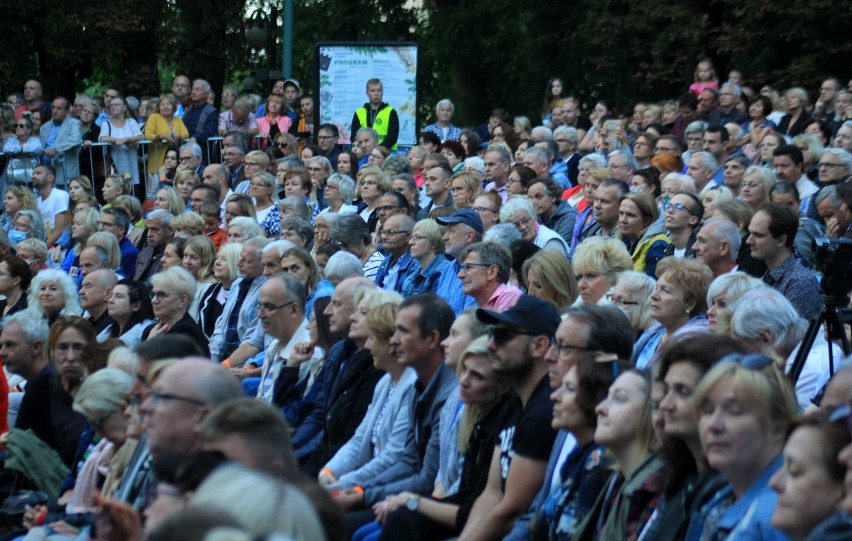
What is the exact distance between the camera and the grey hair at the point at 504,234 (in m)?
9.51

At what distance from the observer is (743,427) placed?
167 inches

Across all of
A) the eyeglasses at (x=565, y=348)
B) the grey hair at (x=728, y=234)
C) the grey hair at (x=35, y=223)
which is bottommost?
the grey hair at (x=35, y=223)

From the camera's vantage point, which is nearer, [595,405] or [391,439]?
[595,405]

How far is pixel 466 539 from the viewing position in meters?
5.61

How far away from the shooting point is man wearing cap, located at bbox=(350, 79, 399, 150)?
1686 cm

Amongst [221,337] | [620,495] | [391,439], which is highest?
[620,495]

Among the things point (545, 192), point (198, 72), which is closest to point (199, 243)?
point (545, 192)

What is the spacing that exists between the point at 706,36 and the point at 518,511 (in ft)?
54.4

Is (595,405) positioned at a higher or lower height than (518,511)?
higher

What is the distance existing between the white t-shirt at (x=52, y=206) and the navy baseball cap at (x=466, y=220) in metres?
6.86

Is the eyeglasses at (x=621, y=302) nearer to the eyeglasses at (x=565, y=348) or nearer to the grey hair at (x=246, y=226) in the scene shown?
the eyeglasses at (x=565, y=348)

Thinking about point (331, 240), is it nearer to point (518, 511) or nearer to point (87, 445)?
point (87, 445)

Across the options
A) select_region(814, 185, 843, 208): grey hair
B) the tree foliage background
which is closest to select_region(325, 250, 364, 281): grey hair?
select_region(814, 185, 843, 208): grey hair

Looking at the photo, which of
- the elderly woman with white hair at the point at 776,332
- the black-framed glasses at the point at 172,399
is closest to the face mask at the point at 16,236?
the elderly woman with white hair at the point at 776,332
